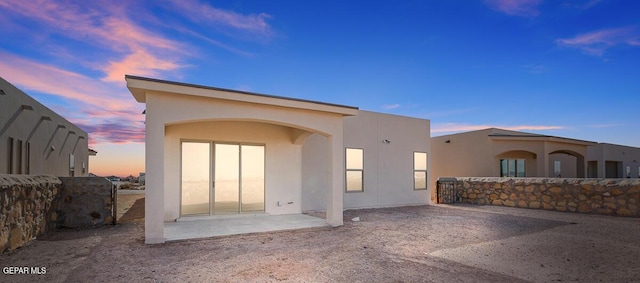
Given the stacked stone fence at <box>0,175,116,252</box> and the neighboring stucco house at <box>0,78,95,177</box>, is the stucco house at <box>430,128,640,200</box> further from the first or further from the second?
the neighboring stucco house at <box>0,78,95,177</box>

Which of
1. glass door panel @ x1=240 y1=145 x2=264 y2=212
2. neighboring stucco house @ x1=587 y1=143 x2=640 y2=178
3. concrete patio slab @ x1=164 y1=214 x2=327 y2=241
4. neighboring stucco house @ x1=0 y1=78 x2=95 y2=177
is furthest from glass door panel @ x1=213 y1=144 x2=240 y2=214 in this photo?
neighboring stucco house @ x1=587 y1=143 x2=640 y2=178

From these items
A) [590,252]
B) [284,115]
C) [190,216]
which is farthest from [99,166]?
[590,252]

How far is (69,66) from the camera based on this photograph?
10195mm

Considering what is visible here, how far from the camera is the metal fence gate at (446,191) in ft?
52.4

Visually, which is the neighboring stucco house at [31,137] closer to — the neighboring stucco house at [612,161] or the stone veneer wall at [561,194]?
the stone veneer wall at [561,194]

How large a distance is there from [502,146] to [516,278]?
1589cm

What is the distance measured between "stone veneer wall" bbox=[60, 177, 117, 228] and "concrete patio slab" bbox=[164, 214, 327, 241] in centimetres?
179

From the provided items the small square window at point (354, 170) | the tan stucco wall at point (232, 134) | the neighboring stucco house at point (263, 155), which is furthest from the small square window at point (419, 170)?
the tan stucco wall at point (232, 134)

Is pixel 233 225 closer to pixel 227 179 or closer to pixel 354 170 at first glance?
pixel 227 179

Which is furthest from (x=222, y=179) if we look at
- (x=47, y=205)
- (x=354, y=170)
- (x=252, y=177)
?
(x=354, y=170)

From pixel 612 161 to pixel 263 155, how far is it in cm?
3188

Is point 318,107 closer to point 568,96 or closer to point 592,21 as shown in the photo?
point 592,21

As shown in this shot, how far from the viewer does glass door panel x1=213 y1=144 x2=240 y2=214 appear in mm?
10125

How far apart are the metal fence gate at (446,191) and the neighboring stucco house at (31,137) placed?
16.5m
